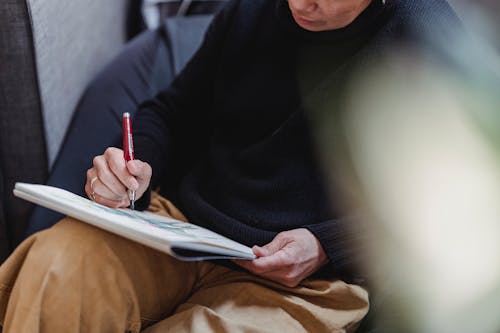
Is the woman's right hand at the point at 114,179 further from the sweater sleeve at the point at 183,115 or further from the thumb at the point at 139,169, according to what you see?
the sweater sleeve at the point at 183,115

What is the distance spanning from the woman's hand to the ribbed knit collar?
0.89 feet

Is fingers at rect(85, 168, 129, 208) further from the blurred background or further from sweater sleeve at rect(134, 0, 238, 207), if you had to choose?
the blurred background

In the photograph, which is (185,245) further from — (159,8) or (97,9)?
(159,8)

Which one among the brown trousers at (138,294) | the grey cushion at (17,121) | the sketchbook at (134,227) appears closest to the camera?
the sketchbook at (134,227)

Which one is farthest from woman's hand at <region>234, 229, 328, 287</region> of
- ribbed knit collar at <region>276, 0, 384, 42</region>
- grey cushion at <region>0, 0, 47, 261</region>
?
grey cushion at <region>0, 0, 47, 261</region>

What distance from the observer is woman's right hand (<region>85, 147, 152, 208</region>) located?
76cm

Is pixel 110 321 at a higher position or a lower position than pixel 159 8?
lower

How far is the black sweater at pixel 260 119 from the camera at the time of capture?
31.8 inches

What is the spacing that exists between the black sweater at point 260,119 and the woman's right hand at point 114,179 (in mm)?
67

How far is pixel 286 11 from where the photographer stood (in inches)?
34.0

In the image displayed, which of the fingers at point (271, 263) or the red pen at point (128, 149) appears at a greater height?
the red pen at point (128, 149)

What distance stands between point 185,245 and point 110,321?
0.20 meters

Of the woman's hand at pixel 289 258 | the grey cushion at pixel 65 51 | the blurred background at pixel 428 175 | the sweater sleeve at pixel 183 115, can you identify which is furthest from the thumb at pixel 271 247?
the grey cushion at pixel 65 51

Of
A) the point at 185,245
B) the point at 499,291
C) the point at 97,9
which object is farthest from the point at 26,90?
the point at 499,291
